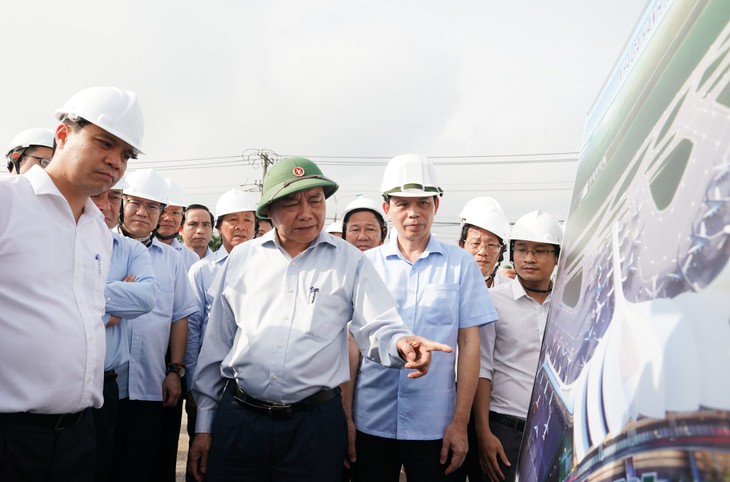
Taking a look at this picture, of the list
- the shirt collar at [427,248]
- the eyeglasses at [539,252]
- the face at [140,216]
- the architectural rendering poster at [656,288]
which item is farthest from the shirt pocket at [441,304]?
the face at [140,216]

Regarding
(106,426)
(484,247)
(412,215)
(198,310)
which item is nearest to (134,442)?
(106,426)

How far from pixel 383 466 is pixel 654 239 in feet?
7.58

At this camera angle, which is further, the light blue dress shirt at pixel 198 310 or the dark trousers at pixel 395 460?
the light blue dress shirt at pixel 198 310

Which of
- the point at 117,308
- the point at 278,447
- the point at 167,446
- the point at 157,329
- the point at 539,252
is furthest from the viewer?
the point at 167,446

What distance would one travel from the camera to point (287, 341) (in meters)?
2.30

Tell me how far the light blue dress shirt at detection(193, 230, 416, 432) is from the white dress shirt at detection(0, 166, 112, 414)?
0.63 meters

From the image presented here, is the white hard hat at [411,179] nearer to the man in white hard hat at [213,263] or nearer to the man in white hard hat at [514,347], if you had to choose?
→ the man in white hard hat at [514,347]

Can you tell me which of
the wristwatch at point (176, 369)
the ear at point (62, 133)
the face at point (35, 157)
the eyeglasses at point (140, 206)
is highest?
the face at point (35, 157)

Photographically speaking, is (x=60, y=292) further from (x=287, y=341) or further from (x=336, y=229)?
(x=336, y=229)

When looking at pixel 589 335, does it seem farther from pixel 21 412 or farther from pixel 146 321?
pixel 146 321

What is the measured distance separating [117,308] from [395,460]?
1728mm

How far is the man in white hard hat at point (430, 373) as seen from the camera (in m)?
2.62

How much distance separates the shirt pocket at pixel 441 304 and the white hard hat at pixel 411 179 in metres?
0.57

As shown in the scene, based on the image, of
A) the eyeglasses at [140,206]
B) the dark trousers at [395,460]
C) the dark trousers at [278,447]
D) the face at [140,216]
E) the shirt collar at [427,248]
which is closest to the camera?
the dark trousers at [278,447]
